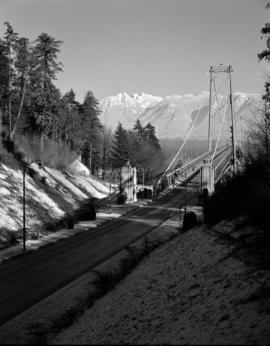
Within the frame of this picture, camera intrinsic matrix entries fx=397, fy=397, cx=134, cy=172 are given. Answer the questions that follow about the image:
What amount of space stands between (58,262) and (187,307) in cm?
1936

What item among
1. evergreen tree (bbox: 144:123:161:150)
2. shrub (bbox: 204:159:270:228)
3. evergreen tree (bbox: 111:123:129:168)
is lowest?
shrub (bbox: 204:159:270:228)

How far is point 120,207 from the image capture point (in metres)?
60.5

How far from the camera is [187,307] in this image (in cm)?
991

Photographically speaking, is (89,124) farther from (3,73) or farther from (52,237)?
(52,237)

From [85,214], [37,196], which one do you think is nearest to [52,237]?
[37,196]

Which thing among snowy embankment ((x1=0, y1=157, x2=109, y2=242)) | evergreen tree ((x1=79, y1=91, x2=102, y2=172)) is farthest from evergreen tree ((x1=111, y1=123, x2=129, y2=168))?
snowy embankment ((x1=0, y1=157, x2=109, y2=242))

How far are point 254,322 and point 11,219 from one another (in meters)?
31.6

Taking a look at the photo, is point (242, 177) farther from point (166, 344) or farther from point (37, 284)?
point (166, 344)

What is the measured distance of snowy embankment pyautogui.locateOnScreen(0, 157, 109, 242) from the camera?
37.5m

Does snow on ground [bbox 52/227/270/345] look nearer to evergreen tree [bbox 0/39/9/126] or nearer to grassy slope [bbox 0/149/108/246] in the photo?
grassy slope [bbox 0/149/108/246]

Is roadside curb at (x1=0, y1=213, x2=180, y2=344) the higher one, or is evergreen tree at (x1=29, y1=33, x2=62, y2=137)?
evergreen tree at (x1=29, y1=33, x2=62, y2=137)

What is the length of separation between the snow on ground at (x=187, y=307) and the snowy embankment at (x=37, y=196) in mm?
24042

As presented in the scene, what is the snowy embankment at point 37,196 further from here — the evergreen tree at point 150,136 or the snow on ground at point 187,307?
the evergreen tree at point 150,136

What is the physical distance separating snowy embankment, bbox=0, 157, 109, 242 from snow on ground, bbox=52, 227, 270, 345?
24042 mm
